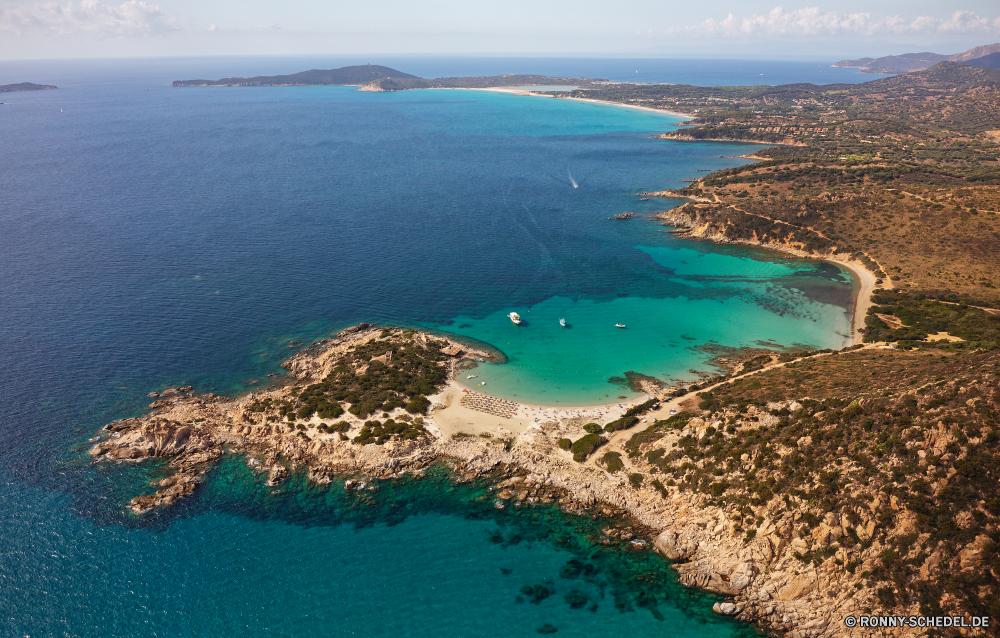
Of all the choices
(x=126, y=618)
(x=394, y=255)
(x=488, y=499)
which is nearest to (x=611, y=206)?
(x=394, y=255)

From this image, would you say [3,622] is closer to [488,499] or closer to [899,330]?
[488,499]

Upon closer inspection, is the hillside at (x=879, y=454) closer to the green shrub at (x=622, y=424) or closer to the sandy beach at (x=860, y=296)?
the sandy beach at (x=860, y=296)

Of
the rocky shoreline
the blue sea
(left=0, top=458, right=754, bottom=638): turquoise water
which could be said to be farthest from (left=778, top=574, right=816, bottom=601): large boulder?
the blue sea

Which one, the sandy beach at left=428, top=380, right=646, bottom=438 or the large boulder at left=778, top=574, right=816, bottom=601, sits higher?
the sandy beach at left=428, top=380, right=646, bottom=438

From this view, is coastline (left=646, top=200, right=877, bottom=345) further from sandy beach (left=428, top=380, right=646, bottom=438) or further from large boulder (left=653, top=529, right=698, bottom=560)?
large boulder (left=653, top=529, right=698, bottom=560)

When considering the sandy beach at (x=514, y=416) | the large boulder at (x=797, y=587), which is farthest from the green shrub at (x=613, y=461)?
the large boulder at (x=797, y=587)

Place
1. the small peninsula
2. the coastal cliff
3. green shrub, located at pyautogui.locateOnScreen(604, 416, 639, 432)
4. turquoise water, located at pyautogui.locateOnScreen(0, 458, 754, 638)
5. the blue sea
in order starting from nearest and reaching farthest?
the small peninsula, the coastal cliff, turquoise water, located at pyautogui.locateOnScreen(0, 458, 754, 638), the blue sea, green shrub, located at pyautogui.locateOnScreen(604, 416, 639, 432)

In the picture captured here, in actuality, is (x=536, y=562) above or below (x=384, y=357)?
below
